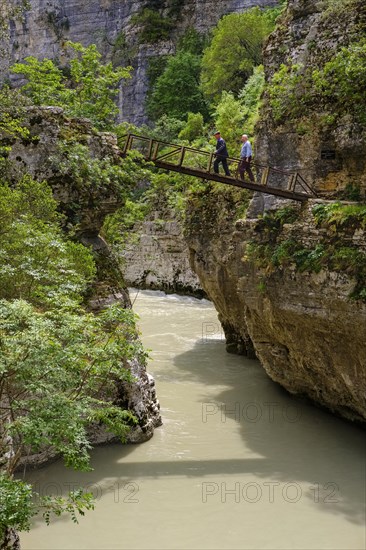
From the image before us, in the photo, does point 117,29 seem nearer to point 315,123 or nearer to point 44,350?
point 315,123

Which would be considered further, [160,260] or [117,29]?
[117,29]

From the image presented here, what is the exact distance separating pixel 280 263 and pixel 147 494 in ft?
17.7

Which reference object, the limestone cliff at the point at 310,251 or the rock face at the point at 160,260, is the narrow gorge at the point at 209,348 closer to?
the limestone cliff at the point at 310,251

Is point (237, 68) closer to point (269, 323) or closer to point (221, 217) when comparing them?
point (221, 217)

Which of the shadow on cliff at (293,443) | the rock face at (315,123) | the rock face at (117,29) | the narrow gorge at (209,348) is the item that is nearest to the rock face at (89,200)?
the narrow gorge at (209,348)

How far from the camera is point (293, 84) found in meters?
12.7

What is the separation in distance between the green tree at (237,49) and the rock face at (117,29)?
7.28 m

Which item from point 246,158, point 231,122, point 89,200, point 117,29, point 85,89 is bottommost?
point 89,200

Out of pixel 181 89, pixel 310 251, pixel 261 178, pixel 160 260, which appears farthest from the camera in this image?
pixel 181 89

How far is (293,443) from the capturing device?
11.2 metres

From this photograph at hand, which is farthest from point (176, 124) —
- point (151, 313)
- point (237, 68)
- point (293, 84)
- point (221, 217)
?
point (293, 84)

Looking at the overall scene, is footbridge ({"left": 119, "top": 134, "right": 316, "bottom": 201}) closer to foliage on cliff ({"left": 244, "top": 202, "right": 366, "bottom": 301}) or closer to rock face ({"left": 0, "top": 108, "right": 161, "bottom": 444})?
foliage on cliff ({"left": 244, "top": 202, "right": 366, "bottom": 301})

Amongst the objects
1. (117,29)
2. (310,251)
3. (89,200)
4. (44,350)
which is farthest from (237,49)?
(44,350)

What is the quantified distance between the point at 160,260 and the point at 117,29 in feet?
91.9
